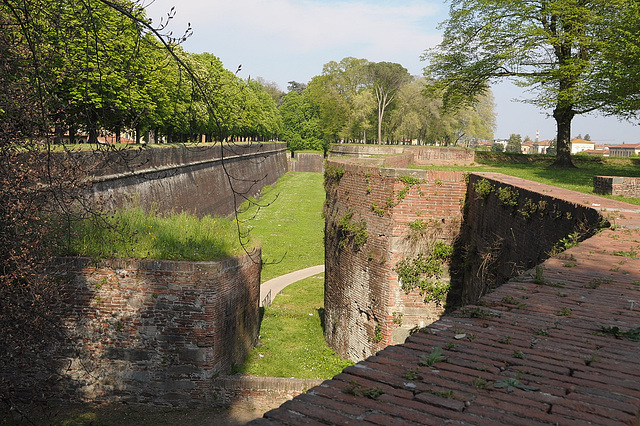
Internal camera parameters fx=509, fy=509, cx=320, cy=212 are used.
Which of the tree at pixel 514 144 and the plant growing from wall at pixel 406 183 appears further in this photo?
the tree at pixel 514 144

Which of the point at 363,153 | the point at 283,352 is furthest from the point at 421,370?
the point at 363,153

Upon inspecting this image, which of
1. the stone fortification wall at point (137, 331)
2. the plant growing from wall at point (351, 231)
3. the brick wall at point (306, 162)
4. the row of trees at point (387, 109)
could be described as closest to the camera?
the stone fortification wall at point (137, 331)

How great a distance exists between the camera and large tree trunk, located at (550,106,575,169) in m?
22.8

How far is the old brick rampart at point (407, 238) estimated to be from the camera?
32.1 feet

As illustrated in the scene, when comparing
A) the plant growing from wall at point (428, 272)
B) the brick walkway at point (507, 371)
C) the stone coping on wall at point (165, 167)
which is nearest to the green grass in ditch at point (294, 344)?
the plant growing from wall at point (428, 272)

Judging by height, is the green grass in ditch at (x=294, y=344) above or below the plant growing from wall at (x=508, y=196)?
below

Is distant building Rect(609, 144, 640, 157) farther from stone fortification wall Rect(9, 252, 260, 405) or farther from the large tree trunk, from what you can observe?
stone fortification wall Rect(9, 252, 260, 405)

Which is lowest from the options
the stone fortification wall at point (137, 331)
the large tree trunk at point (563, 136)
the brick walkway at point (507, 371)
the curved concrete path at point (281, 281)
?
the curved concrete path at point (281, 281)

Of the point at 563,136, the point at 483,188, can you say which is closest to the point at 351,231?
the point at 483,188

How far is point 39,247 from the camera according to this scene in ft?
26.9

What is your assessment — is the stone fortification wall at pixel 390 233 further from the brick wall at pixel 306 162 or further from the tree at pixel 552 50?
the brick wall at pixel 306 162

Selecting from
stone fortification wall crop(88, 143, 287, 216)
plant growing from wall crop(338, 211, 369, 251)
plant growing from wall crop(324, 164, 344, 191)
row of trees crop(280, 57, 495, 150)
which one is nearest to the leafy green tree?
row of trees crop(280, 57, 495, 150)

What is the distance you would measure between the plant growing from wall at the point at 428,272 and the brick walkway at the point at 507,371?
6.34m

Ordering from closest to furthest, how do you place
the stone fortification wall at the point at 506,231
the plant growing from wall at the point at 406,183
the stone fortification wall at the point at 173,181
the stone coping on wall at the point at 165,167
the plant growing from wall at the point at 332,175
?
the stone fortification wall at the point at 506,231
the plant growing from wall at the point at 406,183
the plant growing from wall at the point at 332,175
the stone coping on wall at the point at 165,167
the stone fortification wall at the point at 173,181
